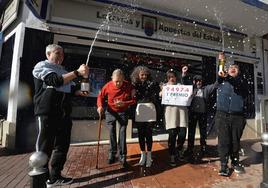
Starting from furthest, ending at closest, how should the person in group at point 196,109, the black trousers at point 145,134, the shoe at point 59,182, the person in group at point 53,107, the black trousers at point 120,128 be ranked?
the person in group at point 196,109
the black trousers at point 145,134
the black trousers at point 120,128
the shoe at point 59,182
the person in group at point 53,107

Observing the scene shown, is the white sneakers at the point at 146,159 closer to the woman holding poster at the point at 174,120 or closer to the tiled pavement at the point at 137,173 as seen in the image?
the tiled pavement at the point at 137,173

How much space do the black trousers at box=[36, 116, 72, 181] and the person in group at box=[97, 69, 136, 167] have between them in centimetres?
102

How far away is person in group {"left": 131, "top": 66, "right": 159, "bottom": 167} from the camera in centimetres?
489

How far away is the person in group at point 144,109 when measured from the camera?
16.0 feet

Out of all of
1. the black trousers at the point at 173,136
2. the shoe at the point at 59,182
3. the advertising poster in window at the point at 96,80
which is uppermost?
the advertising poster in window at the point at 96,80

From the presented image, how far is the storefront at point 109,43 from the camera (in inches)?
257

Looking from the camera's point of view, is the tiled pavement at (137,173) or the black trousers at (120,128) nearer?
the tiled pavement at (137,173)

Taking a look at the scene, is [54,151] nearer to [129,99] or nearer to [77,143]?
[129,99]

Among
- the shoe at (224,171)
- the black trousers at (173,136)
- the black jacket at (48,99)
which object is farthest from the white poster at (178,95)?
the black jacket at (48,99)

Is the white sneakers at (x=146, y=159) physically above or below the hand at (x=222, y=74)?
below

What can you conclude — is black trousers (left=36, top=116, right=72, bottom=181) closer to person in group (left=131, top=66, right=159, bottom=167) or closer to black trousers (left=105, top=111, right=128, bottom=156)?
black trousers (left=105, top=111, right=128, bottom=156)

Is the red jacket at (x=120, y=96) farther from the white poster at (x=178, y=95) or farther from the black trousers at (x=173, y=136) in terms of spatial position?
the black trousers at (x=173, y=136)

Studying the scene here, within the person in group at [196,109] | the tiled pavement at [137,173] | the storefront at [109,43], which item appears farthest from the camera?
the storefront at [109,43]

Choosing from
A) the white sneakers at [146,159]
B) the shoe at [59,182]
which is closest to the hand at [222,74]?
the white sneakers at [146,159]
